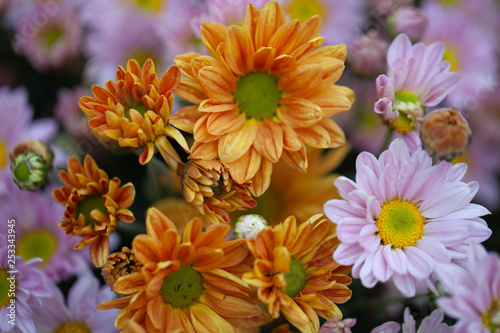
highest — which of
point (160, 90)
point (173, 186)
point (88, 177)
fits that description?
point (160, 90)

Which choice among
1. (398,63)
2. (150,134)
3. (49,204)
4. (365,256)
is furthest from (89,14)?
(365,256)

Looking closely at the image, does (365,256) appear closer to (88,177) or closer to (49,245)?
(88,177)

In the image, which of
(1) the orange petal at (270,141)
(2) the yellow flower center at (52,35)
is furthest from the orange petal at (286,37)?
(2) the yellow flower center at (52,35)

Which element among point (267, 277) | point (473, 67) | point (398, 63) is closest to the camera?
point (267, 277)

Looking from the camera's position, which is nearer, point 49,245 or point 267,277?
point 267,277

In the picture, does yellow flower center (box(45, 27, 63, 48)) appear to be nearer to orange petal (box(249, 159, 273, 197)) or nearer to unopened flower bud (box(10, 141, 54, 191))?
unopened flower bud (box(10, 141, 54, 191))

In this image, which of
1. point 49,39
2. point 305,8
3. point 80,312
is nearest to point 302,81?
point 80,312

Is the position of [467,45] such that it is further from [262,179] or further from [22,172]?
[22,172]
